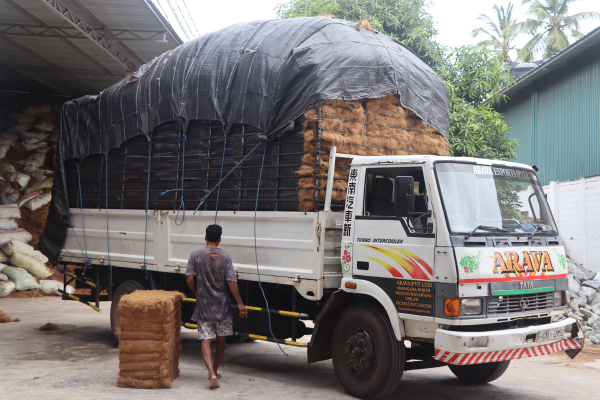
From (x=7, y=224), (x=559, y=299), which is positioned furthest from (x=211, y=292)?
(x=7, y=224)

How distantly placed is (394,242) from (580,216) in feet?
50.9

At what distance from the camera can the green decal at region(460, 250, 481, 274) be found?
5.15m

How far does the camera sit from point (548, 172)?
21781 mm

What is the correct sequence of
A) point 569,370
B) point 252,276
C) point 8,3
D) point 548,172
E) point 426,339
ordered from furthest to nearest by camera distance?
point 548,172 → point 8,3 → point 569,370 → point 252,276 → point 426,339

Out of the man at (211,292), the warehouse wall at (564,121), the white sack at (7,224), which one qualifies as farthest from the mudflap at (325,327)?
the warehouse wall at (564,121)

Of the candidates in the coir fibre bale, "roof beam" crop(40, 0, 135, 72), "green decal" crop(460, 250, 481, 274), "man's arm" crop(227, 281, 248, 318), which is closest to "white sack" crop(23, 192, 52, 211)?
"roof beam" crop(40, 0, 135, 72)

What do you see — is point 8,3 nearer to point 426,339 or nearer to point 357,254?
point 357,254

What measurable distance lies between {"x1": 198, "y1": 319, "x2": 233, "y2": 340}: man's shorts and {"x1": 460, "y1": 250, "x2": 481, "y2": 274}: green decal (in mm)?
2663

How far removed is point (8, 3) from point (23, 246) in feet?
18.7

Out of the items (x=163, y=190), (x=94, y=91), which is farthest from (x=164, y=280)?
(x=94, y=91)

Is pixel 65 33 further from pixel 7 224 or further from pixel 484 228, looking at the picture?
pixel 484 228

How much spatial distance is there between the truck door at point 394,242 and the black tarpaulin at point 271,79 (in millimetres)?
1196

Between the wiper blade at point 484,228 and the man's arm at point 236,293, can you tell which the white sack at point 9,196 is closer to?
the man's arm at point 236,293

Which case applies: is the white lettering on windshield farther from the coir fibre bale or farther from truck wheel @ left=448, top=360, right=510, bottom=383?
the coir fibre bale
